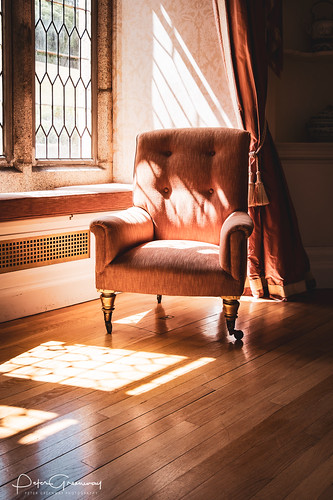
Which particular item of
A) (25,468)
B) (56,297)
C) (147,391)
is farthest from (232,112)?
(25,468)

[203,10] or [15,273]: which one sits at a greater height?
[203,10]

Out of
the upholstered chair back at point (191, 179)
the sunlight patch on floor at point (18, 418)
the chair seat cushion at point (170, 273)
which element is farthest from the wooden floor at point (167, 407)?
the upholstered chair back at point (191, 179)

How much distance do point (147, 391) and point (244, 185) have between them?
1.32 meters

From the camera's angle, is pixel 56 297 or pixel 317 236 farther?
pixel 317 236

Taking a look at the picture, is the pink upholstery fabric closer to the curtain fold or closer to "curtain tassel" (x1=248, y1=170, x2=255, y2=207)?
Answer: "curtain tassel" (x1=248, y1=170, x2=255, y2=207)

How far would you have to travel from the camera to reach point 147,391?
85.0 inches

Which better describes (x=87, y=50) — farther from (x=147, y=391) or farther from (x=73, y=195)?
(x=147, y=391)

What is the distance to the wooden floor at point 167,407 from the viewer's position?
5.09 ft

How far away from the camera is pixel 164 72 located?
381cm

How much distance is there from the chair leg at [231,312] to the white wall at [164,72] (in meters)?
1.42

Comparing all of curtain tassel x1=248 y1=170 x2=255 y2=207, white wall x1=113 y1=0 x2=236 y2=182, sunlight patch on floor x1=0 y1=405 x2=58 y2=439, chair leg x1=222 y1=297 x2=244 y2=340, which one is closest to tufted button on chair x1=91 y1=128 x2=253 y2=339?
chair leg x1=222 y1=297 x2=244 y2=340

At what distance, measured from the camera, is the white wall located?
12.0ft

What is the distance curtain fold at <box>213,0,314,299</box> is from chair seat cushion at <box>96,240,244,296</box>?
83 cm

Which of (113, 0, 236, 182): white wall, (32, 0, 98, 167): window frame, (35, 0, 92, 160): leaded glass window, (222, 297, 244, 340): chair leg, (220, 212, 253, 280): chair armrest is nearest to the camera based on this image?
(220, 212, 253, 280): chair armrest
